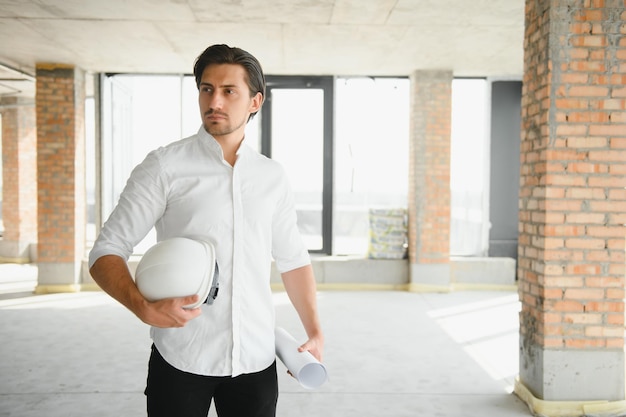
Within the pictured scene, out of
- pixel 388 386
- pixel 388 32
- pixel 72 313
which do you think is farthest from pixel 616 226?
pixel 72 313

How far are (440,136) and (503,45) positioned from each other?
5.54 feet

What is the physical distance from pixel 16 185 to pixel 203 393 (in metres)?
10.6

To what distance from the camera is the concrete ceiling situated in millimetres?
5133

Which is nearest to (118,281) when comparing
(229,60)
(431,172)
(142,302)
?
(142,302)

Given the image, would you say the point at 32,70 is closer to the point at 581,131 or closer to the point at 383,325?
A: the point at 383,325

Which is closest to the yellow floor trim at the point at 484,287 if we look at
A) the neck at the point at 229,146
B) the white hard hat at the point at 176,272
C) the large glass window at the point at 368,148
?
the large glass window at the point at 368,148

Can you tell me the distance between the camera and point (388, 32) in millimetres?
5934

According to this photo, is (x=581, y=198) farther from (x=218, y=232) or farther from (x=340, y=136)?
(x=340, y=136)

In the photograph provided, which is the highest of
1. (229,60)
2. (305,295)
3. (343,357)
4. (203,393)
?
(229,60)

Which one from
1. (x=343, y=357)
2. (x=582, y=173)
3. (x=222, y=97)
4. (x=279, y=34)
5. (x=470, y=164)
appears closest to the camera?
(x=222, y=97)

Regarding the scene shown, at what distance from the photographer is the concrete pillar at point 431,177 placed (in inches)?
309

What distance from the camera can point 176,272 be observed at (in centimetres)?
125

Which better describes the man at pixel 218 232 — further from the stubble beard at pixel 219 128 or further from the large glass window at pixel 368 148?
the large glass window at pixel 368 148

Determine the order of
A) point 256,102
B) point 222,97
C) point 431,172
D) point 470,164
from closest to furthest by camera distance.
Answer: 1. point 222,97
2. point 256,102
3. point 431,172
4. point 470,164
